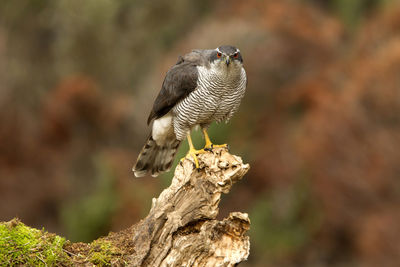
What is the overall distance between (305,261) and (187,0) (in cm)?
1915

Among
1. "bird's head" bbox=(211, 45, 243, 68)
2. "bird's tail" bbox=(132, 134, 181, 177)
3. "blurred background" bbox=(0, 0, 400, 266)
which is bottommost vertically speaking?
"bird's tail" bbox=(132, 134, 181, 177)

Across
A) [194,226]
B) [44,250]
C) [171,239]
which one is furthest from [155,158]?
[44,250]

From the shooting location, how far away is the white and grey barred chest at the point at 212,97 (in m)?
6.25

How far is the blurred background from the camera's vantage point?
763 inches

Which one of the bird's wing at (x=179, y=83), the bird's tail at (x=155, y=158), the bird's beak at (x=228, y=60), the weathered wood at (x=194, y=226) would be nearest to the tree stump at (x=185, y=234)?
the weathered wood at (x=194, y=226)

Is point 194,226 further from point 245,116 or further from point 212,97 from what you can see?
point 245,116

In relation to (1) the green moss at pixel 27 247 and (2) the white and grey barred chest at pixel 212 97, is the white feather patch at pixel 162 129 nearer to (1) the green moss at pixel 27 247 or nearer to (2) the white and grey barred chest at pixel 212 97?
(2) the white and grey barred chest at pixel 212 97

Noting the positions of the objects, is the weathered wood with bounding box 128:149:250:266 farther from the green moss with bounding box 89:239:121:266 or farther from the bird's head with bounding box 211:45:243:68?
the bird's head with bounding box 211:45:243:68

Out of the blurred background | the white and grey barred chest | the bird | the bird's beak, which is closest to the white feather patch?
the bird

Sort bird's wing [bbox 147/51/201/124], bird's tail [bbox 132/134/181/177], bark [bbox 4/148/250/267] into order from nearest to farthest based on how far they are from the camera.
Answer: bark [bbox 4/148/250/267], bird's wing [bbox 147/51/201/124], bird's tail [bbox 132/134/181/177]

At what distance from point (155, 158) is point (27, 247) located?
3.00m

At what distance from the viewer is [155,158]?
7301 millimetres

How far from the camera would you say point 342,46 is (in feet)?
105

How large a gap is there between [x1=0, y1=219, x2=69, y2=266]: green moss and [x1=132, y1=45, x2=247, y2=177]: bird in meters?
1.73
